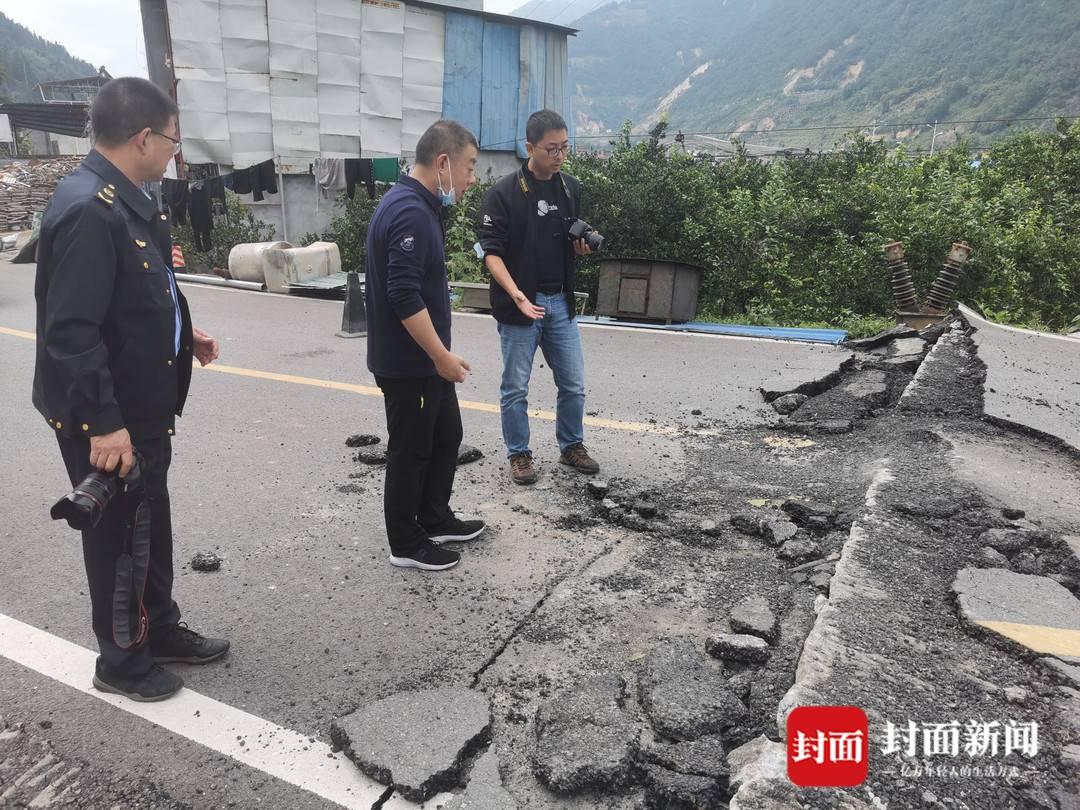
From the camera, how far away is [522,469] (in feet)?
14.9

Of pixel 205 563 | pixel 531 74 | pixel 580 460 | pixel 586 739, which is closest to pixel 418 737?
pixel 586 739

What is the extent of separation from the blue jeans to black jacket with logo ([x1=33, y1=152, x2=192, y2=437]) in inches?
83.4

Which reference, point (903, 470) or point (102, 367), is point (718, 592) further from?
point (102, 367)

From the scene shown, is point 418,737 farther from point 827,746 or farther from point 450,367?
point 450,367

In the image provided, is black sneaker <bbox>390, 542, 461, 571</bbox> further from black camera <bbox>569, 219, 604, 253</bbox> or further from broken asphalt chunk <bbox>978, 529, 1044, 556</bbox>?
broken asphalt chunk <bbox>978, 529, 1044, 556</bbox>

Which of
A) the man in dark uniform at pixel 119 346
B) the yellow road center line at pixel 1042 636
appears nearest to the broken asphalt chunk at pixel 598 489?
the yellow road center line at pixel 1042 636

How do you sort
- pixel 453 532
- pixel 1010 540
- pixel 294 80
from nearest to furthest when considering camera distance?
1. pixel 1010 540
2. pixel 453 532
3. pixel 294 80

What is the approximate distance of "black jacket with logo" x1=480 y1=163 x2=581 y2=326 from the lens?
4309 mm

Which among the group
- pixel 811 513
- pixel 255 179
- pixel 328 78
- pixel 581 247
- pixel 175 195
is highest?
pixel 328 78

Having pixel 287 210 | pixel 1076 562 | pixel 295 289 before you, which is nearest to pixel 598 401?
pixel 1076 562

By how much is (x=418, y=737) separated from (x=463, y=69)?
54.1ft

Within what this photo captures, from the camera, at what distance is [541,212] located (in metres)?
4.34

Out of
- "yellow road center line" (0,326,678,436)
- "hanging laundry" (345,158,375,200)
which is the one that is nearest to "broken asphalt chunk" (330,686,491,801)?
"yellow road center line" (0,326,678,436)

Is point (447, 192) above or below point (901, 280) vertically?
above
